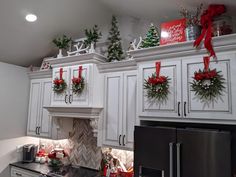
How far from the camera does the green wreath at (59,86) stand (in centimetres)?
284

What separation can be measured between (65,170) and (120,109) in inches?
52.0

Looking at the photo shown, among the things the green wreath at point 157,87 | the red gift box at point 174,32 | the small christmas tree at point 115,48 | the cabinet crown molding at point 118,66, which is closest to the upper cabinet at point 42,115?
the cabinet crown molding at point 118,66

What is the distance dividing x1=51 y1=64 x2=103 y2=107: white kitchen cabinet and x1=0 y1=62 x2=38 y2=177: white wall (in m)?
1.03

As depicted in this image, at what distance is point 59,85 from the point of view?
9.38 ft

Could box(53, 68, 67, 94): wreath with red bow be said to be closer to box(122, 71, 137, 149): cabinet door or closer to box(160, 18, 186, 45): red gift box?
box(122, 71, 137, 149): cabinet door

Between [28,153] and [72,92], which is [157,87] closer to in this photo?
[72,92]

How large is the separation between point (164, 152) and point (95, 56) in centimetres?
150

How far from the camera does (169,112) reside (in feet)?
6.52

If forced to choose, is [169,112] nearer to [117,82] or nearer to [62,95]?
[117,82]

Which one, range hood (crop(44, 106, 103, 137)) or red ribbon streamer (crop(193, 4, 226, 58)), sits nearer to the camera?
red ribbon streamer (crop(193, 4, 226, 58))

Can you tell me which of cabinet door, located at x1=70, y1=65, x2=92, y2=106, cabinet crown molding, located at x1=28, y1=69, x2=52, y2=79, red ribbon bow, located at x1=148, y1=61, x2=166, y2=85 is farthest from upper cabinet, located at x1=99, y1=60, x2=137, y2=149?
cabinet crown molding, located at x1=28, y1=69, x2=52, y2=79

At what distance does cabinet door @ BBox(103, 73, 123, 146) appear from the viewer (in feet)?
8.29

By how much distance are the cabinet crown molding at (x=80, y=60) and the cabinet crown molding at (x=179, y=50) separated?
63cm

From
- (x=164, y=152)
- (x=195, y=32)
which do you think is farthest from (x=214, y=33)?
(x=164, y=152)
